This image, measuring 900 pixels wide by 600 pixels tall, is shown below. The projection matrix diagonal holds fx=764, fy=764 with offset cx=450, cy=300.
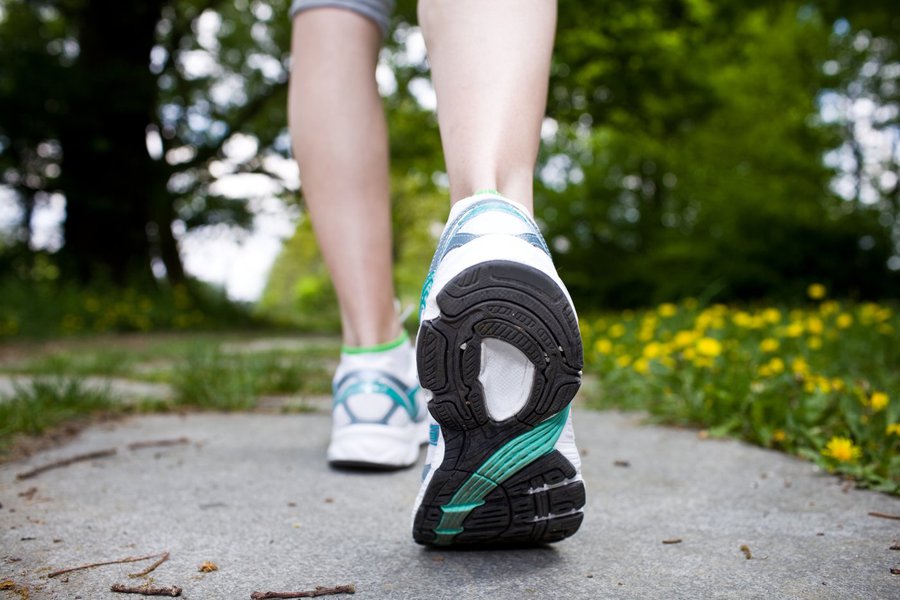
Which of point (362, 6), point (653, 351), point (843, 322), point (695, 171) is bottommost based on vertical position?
point (653, 351)

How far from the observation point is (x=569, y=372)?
33.4 inches

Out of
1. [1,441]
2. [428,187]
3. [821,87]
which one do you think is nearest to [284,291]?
[428,187]

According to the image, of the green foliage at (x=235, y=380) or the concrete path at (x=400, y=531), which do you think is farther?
the green foliage at (x=235, y=380)

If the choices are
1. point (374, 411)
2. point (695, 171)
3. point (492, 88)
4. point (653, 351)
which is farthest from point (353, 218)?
point (695, 171)

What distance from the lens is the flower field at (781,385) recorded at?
1.41 m

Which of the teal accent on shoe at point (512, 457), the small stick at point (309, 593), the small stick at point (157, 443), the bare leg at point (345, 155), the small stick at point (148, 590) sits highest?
the bare leg at point (345, 155)

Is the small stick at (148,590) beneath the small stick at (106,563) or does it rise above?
above

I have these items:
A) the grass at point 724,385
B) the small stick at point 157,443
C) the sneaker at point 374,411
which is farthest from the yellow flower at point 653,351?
the small stick at point 157,443

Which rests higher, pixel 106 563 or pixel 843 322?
pixel 843 322

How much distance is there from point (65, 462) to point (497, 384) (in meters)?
0.96

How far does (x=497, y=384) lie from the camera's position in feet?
2.83

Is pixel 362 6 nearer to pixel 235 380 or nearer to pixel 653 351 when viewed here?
pixel 235 380

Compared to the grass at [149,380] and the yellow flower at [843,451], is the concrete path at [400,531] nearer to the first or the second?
the yellow flower at [843,451]

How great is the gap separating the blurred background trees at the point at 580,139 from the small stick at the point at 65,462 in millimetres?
5053
